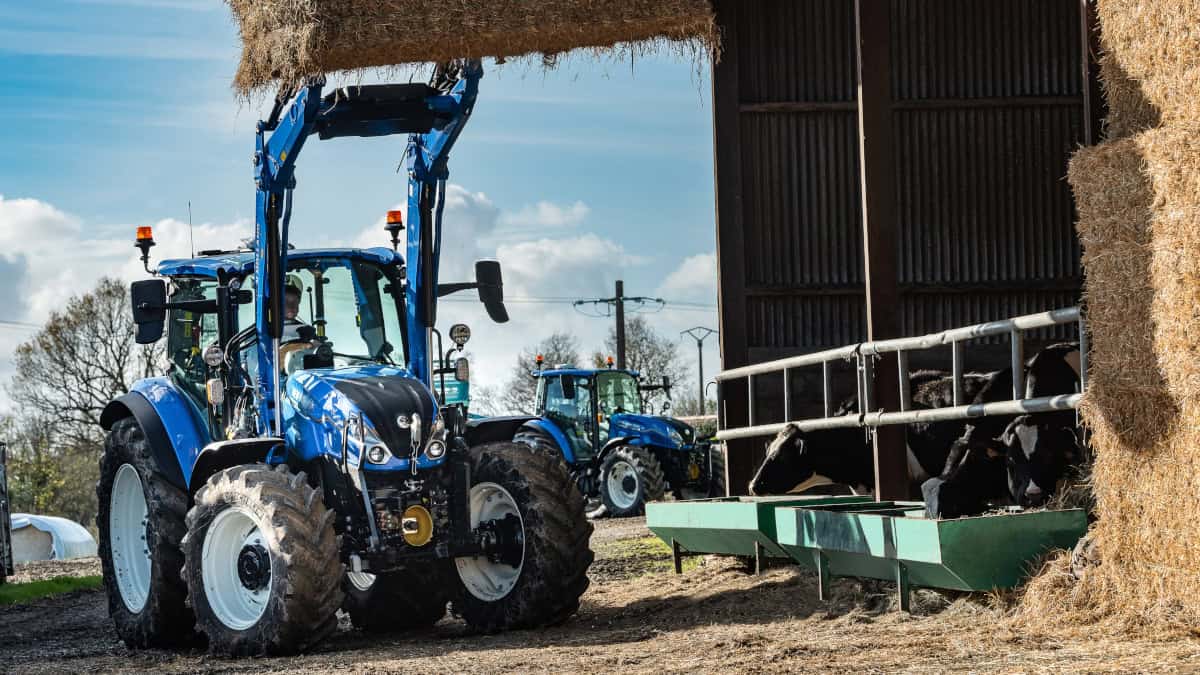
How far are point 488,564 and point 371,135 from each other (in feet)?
9.03

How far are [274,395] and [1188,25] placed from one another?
17.3 ft

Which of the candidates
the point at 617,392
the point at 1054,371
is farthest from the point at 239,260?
the point at 617,392

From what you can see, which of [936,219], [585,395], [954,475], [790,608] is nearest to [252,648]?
[790,608]

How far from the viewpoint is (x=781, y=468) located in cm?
1141

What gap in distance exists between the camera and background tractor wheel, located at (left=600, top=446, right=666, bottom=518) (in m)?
21.1

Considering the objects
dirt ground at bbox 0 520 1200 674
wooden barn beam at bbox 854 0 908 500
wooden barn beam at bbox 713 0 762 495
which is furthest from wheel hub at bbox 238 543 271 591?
wooden barn beam at bbox 713 0 762 495

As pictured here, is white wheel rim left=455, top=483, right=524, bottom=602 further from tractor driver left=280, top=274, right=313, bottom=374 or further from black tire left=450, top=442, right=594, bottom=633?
tractor driver left=280, top=274, right=313, bottom=374

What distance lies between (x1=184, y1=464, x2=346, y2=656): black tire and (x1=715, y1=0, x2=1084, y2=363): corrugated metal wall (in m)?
7.10

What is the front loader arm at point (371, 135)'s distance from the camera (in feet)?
28.1

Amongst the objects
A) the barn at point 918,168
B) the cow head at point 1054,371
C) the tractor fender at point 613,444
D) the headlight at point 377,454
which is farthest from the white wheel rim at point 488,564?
Answer: the tractor fender at point 613,444

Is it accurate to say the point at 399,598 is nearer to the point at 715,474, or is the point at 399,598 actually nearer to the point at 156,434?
the point at 156,434

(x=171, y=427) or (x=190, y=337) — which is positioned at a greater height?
(x=190, y=337)

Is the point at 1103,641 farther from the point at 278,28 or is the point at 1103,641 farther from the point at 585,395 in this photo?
the point at 585,395

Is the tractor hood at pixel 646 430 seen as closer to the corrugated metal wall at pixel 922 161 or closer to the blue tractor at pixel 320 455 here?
the corrugated metal wall at pixel 922 161
